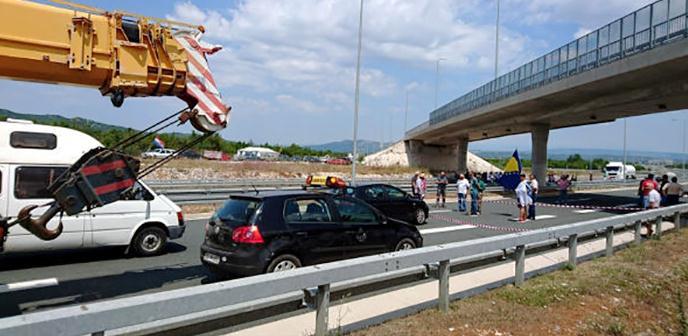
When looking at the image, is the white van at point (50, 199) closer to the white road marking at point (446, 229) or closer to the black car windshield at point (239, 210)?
the black car windshield at point (239, 210)

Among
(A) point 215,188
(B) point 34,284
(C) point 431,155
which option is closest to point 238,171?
(A) point 215,188

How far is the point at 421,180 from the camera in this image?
2303 centimetres

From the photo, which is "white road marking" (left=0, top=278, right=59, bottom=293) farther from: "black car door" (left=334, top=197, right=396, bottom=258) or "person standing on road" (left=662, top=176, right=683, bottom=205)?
"person standing on road" (left=662, top=176, right=683, bottom=205)

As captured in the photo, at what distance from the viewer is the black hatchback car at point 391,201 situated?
15.9 metres

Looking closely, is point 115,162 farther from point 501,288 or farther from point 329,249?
point 501,288

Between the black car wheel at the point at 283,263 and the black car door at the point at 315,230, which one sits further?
the black car door at the point at 315,230

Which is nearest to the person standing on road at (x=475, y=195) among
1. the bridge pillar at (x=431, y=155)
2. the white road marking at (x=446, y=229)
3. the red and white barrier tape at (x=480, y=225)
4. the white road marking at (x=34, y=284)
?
the red and white barrier tape at (x=480, y=225)

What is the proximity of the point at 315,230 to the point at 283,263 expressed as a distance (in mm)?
720

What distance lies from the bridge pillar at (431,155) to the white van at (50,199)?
205 ft

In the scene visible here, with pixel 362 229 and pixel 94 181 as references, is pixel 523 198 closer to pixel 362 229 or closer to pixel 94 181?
pixel 362 229

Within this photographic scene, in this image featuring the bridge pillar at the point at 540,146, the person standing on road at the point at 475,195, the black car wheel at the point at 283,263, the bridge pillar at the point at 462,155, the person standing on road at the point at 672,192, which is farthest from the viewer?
the bridge pillar at the point at 462,155

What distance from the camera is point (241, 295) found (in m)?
4.27

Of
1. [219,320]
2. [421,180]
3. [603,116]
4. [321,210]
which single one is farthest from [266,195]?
[603,116]

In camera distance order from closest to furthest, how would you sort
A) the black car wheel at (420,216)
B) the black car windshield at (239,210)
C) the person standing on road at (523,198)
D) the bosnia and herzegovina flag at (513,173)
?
1. the black car windshield at (239,210)
2. the black car wheel at (420,216)
3. the person standing on road at (523,198)
4. the bosnia and herzegovina flag at (513,173)
